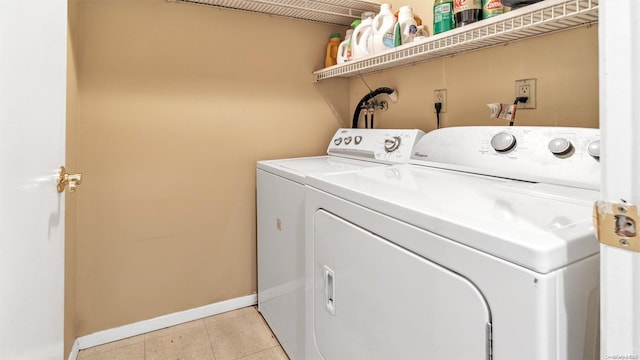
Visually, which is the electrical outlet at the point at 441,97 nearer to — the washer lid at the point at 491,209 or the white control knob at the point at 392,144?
the white control knob at the point at 392,144

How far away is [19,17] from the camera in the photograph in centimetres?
69

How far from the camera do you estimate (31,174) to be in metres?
0.79

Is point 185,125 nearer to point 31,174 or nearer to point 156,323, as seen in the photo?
point 156,323

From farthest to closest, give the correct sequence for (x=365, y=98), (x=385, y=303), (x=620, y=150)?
(x=365, y=98) → (x=385, y=303) → (x=620, y=150)

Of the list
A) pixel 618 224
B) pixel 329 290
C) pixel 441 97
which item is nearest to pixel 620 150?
pixel 618 224

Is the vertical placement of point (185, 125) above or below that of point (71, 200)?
above

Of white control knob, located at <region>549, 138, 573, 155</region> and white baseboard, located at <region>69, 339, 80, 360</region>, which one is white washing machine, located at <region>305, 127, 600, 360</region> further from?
white baseboard, located at <region>69, 339, 80, 360</region>

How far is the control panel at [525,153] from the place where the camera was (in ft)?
3.44

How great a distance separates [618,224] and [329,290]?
893mm

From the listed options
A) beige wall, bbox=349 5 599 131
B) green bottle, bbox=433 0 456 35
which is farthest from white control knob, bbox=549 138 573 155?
green bottle, bbox=433 0 456 35

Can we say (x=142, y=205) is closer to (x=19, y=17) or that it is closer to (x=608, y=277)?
(x=19, y=17)

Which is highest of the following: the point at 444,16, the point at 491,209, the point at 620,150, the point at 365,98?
the point at 444,16

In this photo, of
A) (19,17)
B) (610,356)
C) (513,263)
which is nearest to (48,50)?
(19,17)

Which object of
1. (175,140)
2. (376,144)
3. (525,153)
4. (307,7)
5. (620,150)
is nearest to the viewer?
(620,150)
